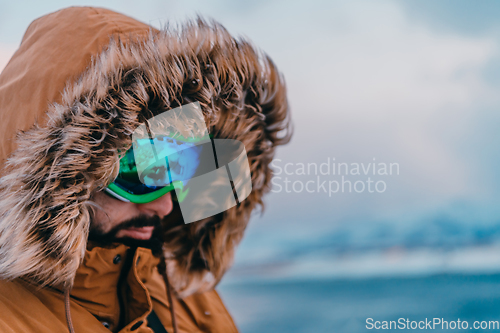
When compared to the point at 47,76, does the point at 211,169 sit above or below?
below

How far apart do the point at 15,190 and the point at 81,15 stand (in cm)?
39

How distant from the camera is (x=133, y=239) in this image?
83 centimetres

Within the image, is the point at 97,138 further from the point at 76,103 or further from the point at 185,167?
the point at 185,167

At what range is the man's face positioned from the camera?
749 mm

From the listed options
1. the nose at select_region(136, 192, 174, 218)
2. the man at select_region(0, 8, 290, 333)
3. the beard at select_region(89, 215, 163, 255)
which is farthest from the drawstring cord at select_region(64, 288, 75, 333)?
the nose at select_region(136, 192, 174, 218)

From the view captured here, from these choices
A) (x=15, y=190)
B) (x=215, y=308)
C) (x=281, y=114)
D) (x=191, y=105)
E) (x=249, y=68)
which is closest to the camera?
(x=15, y=190)

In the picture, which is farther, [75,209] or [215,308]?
[215,308]

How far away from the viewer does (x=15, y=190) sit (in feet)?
1.93

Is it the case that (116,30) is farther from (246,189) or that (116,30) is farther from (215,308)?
(215,308)

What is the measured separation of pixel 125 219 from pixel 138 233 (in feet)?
0.19

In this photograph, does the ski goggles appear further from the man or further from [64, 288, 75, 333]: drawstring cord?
[64, 288, 75, 333]: drawstring cord

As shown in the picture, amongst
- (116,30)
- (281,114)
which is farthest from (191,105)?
(281,114)

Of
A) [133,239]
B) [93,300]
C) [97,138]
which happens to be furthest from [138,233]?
[97,138]

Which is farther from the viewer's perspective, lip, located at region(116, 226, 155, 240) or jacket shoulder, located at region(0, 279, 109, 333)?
lip, located at region(116, 226, 155, 240)
